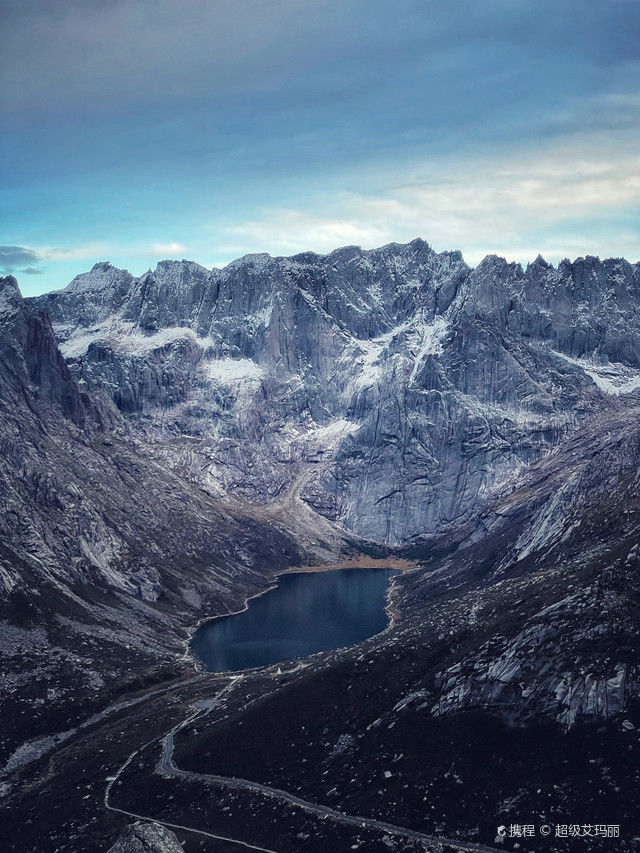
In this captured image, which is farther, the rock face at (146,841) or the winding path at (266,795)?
the winding path at (266,795)

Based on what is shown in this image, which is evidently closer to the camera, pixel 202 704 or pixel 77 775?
pixel 77 775

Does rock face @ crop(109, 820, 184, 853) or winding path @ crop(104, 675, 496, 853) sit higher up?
rock face @ crop(109, 820, 184, 853)

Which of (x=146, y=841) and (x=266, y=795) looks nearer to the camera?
(x=146, y=841)

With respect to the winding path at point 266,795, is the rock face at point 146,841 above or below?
above

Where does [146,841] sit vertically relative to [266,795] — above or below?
above

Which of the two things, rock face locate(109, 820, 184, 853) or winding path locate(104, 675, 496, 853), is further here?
winding path locate(104, 675, 496, 853)

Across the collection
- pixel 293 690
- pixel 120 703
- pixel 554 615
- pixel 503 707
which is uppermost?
pixel 554 615

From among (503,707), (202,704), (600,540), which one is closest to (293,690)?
(202,704)

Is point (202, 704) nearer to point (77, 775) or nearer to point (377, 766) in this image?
point (77, 775)
